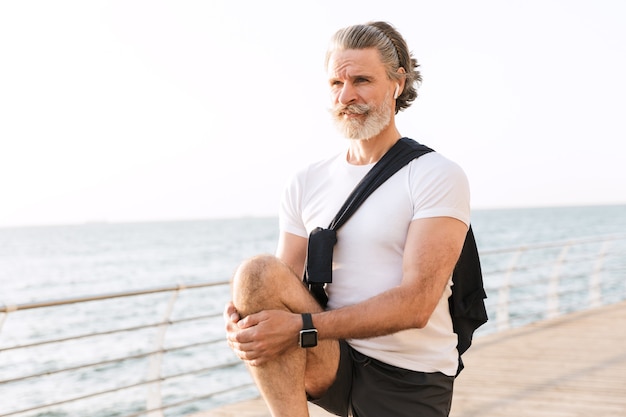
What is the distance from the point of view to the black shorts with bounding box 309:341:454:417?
1791 millimetres

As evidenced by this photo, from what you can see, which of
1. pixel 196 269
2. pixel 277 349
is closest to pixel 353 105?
pixel 277 349

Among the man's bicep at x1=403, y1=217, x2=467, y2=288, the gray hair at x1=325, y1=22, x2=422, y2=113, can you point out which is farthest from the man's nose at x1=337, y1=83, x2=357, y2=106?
the man's bicep at x1=403, y1=217, x2=467, y2=288

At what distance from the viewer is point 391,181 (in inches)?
71.2

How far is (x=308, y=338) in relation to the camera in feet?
5.24

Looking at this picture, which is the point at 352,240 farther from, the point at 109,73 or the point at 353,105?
the point at 109,73

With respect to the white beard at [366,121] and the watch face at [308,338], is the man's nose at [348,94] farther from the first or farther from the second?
the watch face at [308,338]

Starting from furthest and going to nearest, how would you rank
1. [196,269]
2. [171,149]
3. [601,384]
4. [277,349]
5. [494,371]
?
[171,149]
[196,269]
[494,371]
[601,384]
[277,349]

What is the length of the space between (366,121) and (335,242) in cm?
34

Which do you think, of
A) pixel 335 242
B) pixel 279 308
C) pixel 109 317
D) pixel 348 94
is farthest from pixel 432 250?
pixel 109 317

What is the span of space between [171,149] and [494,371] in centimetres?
3977

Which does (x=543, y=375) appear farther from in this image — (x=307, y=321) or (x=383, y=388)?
(x=307, y=321)

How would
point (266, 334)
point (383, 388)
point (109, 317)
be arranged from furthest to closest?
point (109, 317) < point (383, 388) < point (266, 334)

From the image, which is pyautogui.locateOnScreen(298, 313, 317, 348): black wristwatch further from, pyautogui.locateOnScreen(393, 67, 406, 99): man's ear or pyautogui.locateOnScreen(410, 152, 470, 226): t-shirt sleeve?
pyautogui.locateOnScreen(393, 67, 406, 99): man's ear

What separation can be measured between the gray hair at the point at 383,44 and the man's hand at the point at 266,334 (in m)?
0.74
